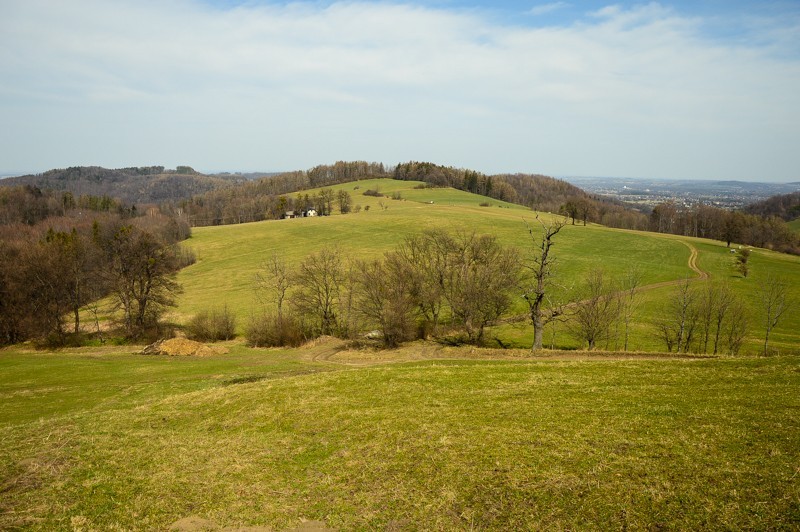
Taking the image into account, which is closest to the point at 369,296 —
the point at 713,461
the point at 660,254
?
the point at 713,461

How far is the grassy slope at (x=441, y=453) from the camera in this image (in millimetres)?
10055

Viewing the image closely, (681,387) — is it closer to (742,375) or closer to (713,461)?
(742,375)

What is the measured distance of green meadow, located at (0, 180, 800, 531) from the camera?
10086 millimetres

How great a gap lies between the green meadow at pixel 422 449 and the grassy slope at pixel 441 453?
6 cm

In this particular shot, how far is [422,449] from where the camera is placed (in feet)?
44.1

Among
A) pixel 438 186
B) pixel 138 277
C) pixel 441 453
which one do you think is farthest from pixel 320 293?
pixel 438 186

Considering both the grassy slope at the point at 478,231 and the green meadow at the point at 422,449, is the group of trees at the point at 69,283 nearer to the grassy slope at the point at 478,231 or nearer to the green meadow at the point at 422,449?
the grassy slope at the point at 478,231

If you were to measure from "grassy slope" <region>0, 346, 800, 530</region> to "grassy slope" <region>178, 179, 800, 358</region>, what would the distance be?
105 feet

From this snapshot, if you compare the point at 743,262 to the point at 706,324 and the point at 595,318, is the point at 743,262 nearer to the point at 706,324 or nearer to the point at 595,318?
the point at 706,324

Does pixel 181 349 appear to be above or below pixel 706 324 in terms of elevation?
below

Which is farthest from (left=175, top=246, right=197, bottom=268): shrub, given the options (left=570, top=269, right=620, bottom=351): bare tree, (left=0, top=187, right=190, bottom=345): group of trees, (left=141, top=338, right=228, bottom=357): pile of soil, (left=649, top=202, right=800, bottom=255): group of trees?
(left=649, top=202, right=800, bottom=255): group of trees

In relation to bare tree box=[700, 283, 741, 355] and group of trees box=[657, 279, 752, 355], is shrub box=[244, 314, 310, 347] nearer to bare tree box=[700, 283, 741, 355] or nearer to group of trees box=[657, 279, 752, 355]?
group of trees box=[657, 279, 752, 355]

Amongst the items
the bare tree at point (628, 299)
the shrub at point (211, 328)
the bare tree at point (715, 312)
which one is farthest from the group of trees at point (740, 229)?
the shrub at point (211, 328)

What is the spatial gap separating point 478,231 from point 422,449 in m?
82.6
